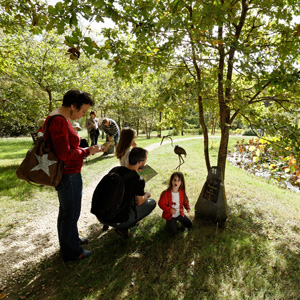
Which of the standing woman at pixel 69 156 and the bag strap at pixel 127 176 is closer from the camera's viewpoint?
the standing woman at pixel 69 156

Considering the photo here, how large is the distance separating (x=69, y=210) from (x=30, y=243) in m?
1.58

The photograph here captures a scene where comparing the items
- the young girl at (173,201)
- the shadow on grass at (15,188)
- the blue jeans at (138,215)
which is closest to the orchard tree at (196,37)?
the young girl at (173,201)

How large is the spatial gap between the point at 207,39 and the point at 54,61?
25.7ft

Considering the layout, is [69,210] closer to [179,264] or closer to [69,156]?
[69,156]

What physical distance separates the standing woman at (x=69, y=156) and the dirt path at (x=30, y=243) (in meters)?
0.65

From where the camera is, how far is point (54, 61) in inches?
326

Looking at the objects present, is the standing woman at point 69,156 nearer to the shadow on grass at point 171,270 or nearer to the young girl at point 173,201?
the shadow on grass at point 171,270

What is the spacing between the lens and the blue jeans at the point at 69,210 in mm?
2396

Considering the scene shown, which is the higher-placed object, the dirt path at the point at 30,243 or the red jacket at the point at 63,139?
the red jacket at the point at 63,139

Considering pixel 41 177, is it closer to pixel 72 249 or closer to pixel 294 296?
pixel 72 249

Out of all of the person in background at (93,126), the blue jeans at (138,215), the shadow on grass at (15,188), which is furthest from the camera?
the person in background at (93,126)

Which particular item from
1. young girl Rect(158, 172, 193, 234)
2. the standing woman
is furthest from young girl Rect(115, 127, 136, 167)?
the standing woman

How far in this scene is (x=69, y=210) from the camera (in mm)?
2490

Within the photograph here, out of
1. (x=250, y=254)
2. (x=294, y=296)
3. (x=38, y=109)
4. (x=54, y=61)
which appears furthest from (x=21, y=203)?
(x=54, y=61)
